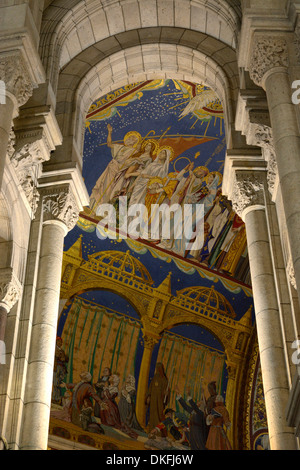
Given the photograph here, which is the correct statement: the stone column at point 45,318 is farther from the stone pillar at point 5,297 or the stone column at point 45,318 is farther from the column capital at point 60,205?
the stone pillar at point 5,297

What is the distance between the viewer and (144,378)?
15.6 m

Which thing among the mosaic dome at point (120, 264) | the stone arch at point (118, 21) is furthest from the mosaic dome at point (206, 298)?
the stone arch at point (118, 21)

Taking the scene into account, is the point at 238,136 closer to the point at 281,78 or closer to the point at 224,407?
the point at 281,78

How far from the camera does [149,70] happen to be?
10477mm

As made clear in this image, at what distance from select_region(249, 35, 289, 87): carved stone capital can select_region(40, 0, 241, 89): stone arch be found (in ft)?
7.03

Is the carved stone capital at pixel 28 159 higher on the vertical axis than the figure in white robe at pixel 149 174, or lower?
lower

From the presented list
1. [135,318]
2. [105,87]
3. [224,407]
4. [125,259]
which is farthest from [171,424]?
[105,87]

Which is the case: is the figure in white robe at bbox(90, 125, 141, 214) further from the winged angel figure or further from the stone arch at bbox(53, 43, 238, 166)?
the stone arch at bbox(53, 43, 238, 166)

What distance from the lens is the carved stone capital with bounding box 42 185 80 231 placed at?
8617 millimetres

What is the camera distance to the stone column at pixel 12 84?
7066 mm

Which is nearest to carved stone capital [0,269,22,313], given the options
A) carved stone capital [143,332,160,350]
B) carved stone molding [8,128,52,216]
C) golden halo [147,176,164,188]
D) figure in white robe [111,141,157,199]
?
carved stone molding [8,128,52,216]

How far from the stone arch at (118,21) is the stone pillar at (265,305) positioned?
2.22 meters

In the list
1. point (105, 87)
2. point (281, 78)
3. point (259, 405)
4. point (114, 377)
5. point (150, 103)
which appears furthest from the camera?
point (259, 405)

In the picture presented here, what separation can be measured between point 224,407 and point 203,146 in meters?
6.17
